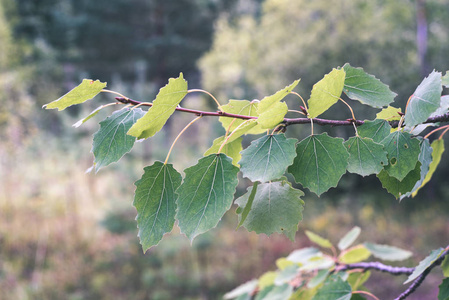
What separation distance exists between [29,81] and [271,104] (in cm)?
854

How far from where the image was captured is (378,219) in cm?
455

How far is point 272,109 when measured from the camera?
0.33 meters

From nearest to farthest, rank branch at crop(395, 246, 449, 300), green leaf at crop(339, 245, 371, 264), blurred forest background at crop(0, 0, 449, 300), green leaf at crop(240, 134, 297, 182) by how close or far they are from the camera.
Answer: green leaf at crop(240, 134, 297, 182), branch at crop(395, 246, 449, 300), green leaf at crop(339, 245, 371, 264), blurred forest background at crop(0, 0, 449, 300)

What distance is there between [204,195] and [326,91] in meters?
0.14

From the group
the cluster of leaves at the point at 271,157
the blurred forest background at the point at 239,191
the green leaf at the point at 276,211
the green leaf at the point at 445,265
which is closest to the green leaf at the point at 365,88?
the cluster of leaves at the point at 271,157

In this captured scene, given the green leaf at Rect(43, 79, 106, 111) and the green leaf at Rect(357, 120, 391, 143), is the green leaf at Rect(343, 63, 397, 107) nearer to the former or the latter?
the green leaf at Rect(357, 120, 391, 143)

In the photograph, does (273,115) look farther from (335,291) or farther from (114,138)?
(335,291)

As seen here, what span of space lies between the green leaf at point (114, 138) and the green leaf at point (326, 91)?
0.16m

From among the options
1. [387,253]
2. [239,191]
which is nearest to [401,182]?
[387,253]

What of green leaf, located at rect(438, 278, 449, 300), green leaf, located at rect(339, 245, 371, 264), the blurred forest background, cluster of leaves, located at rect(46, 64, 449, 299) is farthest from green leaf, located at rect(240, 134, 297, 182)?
the blurred forest background

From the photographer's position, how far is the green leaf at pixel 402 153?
34 centimetres

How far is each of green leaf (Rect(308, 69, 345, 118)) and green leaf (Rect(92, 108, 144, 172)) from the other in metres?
0.16

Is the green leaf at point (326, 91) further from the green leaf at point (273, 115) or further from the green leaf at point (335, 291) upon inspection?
the green leaf at point (335, 291)

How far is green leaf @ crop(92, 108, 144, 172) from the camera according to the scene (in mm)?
358
